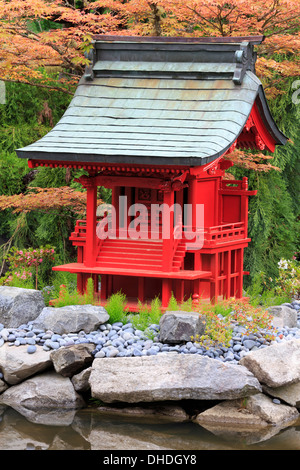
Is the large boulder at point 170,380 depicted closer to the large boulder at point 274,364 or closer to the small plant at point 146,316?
the large boulder at point 274,364

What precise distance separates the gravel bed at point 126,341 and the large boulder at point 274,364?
35cm

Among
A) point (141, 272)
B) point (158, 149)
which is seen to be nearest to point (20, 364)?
point (141, 272)

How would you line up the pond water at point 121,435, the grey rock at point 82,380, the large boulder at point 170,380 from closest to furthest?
the pond water at point 121,435 < the large boulder at point 170,380 < the grey rock at point 82,380

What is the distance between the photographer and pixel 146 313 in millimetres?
11406

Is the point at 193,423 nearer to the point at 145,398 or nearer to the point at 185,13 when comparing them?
the point at 145,398

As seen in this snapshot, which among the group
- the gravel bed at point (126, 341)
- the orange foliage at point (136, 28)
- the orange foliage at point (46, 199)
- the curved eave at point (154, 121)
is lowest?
the gravel bed at point (126, 341)

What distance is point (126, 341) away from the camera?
1069 cm

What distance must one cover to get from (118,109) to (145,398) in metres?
4.89

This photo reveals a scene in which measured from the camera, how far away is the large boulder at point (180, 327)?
1044 cm

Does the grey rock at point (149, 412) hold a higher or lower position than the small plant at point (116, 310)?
lower

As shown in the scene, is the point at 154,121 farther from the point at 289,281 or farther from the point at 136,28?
the point at 136,28

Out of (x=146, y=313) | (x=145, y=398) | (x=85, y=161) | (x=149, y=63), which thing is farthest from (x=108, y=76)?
(x=145, y=398)

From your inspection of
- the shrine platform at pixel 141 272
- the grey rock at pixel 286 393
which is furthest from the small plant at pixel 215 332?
the grey rock at pixel 286 393

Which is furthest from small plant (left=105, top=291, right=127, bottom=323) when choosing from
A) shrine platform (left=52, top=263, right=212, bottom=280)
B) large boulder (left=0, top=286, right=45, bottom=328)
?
large boulder (left=0, top=286, right=45, bottom=328)
